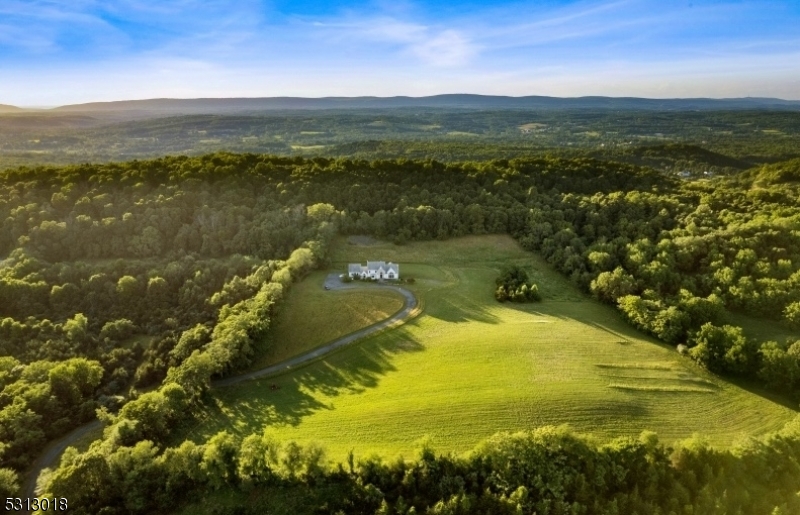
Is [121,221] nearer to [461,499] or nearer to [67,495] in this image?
[67,495]

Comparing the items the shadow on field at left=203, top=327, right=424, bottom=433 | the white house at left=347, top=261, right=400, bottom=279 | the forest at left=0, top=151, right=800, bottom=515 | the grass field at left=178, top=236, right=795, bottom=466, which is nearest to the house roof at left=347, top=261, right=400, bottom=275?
the white house at left=347, top=261, right=400, bottom=279

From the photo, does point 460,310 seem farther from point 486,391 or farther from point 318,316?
point 318,316

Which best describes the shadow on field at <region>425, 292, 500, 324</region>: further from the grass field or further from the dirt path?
the dirt path

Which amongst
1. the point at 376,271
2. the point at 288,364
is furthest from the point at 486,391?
the point at 376,271

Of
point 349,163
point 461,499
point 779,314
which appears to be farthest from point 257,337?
point 779,314

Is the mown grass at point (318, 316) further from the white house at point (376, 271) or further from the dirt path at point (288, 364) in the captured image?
the white house at point (376, 271)

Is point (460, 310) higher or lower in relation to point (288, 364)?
higher
